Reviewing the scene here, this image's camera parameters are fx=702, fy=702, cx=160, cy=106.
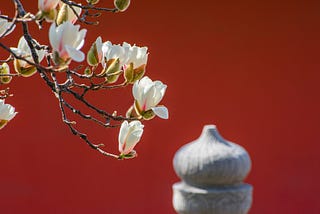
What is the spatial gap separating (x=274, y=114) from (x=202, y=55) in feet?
1.51

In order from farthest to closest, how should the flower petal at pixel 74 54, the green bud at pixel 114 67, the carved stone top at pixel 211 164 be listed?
1. the carved stone top at pixel 211 164
2. the green bud at pixel 114 67
3. the flower petal at pixel 74 54

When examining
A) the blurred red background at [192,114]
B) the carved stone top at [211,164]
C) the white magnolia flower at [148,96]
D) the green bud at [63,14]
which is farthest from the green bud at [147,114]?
the blurred red background at [192,114]

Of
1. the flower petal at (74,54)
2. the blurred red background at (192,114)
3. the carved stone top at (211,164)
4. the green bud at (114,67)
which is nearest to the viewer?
the flower petal at (74,54)

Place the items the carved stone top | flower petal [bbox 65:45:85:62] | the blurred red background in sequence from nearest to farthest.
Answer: flower petal [bbox 65:45:85:62] < the carved stone top < the blurred red background

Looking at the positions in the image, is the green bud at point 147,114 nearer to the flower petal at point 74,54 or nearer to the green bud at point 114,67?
the green bud at point 114,67

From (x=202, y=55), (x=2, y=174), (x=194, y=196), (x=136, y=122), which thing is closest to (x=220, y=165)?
(x=194, y=196)

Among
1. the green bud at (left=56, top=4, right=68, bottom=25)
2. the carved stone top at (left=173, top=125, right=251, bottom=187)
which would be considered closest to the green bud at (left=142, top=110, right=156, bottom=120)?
the green bud at (left=56, top=4, right=68, bottom=25)

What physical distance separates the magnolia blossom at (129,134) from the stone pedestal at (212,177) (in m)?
1.56

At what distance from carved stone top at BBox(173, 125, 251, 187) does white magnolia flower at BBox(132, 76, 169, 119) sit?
5.29 feet

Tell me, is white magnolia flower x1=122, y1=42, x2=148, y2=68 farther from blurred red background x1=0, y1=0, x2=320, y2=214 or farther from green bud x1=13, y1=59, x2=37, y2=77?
blurred red background x1=0, y1=0, x2=320, y2=214

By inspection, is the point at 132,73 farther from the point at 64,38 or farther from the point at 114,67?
the point at 64,38

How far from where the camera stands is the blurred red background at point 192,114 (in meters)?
3.29

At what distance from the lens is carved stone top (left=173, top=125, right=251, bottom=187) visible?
245 cm

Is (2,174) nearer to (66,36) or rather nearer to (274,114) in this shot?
(274,114)
